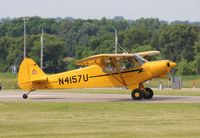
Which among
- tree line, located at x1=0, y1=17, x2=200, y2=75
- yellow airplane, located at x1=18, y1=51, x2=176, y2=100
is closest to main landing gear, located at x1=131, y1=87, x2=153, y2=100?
yellow airplane, located at x1=18, y1=51, x2=176, y2=100

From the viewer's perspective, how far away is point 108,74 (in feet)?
116

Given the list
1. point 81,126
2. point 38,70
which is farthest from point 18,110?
point 38,70

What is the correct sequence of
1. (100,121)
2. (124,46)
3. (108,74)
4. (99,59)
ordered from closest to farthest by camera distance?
1. (100,121)
2. (99,59)
3. (108,74)
4. (124,46)

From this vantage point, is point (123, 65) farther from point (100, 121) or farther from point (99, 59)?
point (100, 121)

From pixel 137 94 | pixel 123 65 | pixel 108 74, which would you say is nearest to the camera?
pixel 137 94

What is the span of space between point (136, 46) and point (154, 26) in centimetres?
6672

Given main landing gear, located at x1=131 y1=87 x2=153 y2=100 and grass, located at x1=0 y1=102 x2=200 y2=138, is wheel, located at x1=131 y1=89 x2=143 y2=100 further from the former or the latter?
grass, located at x1=0 y1=102 x2=200 y2=138

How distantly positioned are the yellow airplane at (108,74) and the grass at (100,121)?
5823 millimetres

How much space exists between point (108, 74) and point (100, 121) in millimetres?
14212

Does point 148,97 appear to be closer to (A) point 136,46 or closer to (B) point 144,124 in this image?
(B) point 144,124

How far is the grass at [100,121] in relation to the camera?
18094 millimetres

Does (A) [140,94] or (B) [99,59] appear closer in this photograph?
(A) [140,94]

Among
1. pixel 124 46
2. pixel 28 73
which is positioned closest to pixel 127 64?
pixel 28 73

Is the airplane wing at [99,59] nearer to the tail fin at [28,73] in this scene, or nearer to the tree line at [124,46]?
the tail fin at [28,73]
